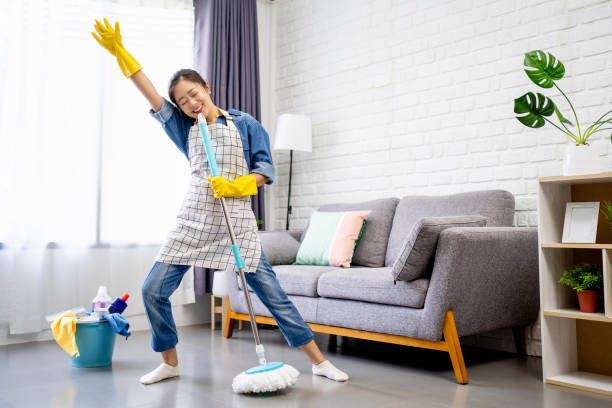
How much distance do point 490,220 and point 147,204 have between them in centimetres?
226

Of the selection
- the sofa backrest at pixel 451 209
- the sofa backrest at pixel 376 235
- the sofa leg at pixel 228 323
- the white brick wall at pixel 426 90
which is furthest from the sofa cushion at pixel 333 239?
the sofa leg at pixel 228 323

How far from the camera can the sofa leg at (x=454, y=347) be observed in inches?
91.4

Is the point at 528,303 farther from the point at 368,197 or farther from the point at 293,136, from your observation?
the point at 293,136

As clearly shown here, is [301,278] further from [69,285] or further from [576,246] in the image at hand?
[69,285]

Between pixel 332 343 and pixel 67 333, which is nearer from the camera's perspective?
pixel 67 333

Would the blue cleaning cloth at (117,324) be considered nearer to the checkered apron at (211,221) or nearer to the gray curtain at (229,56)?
the checkered apron at (211,221)

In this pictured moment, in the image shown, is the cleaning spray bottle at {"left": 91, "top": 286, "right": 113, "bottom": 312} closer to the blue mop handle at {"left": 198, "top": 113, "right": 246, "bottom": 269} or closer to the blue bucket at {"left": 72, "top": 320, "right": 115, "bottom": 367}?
the blue bucket at {"left": 72, "top": 320, "right": 115, "bottom": 367}

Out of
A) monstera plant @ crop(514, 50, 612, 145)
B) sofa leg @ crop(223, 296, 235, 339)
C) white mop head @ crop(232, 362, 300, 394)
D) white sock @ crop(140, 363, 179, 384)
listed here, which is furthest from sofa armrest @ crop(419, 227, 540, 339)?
sofa leg @ crop(223, 296, 235, 339)

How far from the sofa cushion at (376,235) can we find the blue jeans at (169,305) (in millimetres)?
1032

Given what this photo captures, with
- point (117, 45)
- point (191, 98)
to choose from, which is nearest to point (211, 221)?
point (191, 98)

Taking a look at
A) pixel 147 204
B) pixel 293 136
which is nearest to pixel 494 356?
pixel 293 136

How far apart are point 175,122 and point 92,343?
45.8 inches

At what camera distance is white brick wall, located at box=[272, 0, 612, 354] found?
2846 mm

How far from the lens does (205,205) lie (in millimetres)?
2275
